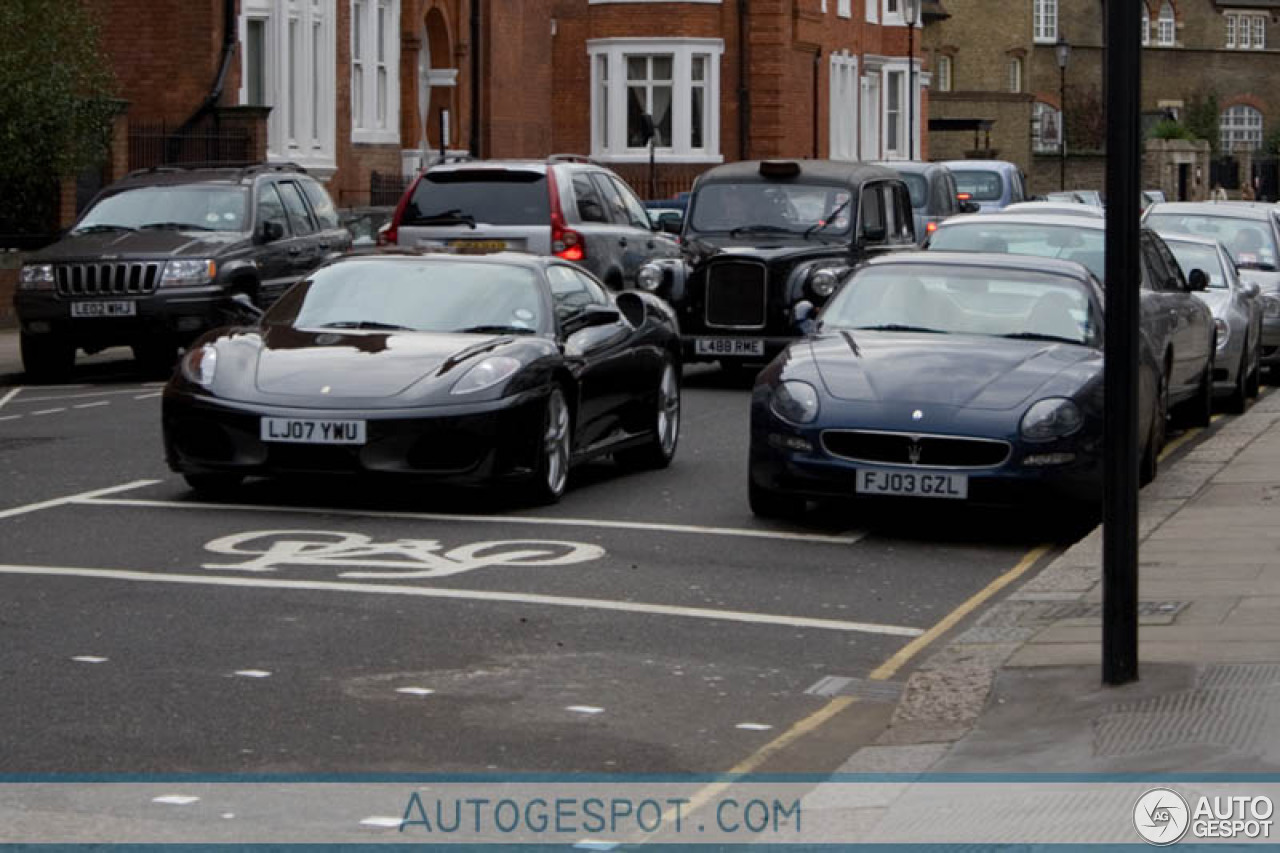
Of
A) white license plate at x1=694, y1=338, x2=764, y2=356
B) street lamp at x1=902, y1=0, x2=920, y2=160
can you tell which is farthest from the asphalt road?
street lamp at x1=902, y1=0, x2=920, y2=160

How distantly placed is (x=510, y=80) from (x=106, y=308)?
29.8 m

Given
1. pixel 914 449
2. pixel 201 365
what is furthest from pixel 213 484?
pixel 914 449

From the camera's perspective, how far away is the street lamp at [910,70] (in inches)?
2530

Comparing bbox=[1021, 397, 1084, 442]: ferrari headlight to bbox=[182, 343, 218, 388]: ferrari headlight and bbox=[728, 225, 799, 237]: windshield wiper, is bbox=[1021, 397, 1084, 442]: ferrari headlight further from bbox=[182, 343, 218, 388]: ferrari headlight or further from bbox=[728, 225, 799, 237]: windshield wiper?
bbox=[728, 225, 799, 237]: windshield wiper

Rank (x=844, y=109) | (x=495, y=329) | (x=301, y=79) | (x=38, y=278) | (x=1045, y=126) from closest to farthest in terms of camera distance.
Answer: (x=495, y=329) < (x=38, y=278) < (x=301, y=79) < (x=844, y=109) < (x=1045, y=126)

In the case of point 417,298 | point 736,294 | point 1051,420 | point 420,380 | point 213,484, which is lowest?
point 213,484

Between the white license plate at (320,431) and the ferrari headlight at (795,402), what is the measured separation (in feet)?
7.17

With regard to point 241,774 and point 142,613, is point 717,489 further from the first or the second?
point 241,774

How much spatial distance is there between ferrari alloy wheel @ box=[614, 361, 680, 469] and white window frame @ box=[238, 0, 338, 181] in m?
22.8

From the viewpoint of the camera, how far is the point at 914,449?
485 inches

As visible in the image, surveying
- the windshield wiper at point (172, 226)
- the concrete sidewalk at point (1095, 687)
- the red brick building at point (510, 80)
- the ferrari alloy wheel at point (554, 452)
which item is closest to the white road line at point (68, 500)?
the ferrari alloy wheel at point (554, 452)

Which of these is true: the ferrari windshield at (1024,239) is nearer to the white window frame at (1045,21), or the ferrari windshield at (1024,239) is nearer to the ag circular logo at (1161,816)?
the ag circular logo at (1161,816)

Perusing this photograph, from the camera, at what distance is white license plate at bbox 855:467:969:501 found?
40.0 ft

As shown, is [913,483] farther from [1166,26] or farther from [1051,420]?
[1166,26]
